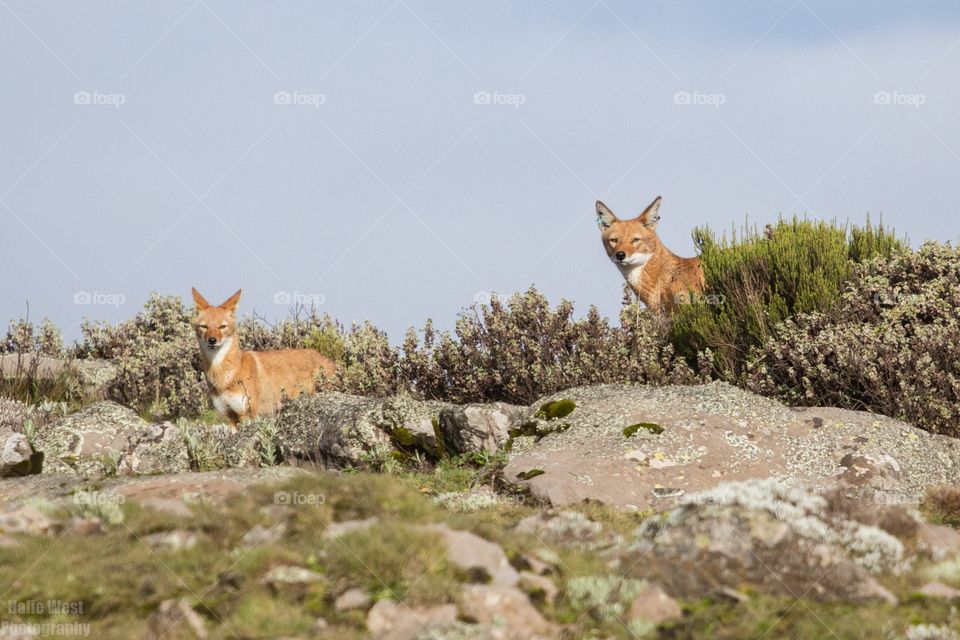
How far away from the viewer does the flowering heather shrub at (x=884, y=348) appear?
12.0 metres

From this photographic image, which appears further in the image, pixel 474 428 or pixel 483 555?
pixel 474 428

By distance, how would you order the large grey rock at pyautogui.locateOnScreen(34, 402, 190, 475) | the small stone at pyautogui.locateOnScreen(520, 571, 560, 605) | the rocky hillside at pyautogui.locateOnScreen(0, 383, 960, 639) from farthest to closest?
the large grey rock at pyautogui.locateOnScreen(34, 402, 190, 475), the small stone at pyautogui.locateOnScreen(520, 571, 560, 605), the rocky hillside at pyautogui.locateOnScreen(0, 383, 960, 639)

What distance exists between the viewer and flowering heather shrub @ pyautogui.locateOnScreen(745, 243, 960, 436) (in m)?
12.0

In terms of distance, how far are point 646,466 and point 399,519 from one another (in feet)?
12.7

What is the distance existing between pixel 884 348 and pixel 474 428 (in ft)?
17.1

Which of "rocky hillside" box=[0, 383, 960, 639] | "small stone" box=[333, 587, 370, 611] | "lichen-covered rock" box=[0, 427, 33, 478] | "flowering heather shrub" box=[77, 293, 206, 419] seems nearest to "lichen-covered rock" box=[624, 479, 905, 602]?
"rocky hillside" box=[0, 383, 960, 639]

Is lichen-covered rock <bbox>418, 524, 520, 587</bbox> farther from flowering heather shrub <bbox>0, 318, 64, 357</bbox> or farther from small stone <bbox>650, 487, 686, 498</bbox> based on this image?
flowering heather shrub <bbox>0, 318, 64, 357</bbox>

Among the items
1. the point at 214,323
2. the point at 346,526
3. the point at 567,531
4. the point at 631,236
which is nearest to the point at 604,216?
the point at 631,236

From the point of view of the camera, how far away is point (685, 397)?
10844 millimetres

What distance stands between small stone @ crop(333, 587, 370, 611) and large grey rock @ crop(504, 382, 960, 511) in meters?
3.43

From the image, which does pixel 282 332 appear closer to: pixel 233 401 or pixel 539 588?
pixel 233 401

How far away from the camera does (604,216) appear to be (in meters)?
15.6

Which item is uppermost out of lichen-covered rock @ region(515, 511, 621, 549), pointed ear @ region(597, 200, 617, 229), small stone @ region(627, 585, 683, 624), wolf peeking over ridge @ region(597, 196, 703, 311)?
pointed ear @ region(597, 200, 617, 229)

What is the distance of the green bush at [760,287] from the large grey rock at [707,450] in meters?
2.50
